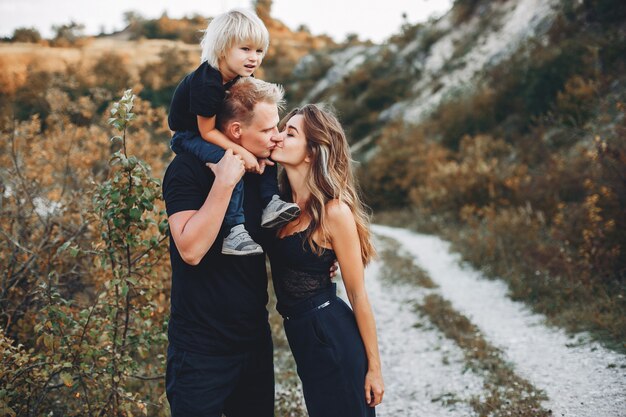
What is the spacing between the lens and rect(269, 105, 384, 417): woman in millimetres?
2318

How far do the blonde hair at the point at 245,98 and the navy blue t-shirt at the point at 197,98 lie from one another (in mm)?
45

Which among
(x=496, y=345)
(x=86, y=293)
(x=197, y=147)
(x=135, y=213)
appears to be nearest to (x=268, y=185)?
(x=197, y=147)

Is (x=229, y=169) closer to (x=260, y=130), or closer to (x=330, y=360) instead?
(x=260, y=130)

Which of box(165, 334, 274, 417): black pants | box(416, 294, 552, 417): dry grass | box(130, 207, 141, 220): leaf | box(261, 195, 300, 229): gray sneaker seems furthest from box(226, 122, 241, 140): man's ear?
box(416, 294, 552, 417): dry grass

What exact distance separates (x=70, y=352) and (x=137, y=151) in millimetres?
4271

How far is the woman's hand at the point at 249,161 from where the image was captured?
230 centimetres

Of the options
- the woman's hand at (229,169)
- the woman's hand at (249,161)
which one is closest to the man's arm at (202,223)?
the woman's hand at (229,169)

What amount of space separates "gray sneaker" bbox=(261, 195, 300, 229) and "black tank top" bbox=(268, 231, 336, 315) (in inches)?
4.7

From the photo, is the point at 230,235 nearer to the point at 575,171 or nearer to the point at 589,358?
the point at 589,358

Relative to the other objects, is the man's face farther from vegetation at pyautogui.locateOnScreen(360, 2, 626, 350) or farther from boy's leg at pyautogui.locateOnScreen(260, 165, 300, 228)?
vegetation at pyautogui.locateOnScreen(360, 2, 626, 350)

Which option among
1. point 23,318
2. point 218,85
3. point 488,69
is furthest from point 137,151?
point 488,69

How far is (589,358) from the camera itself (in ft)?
16.7

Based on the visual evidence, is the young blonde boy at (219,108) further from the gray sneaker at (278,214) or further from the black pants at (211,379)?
the black pants at (211,379)

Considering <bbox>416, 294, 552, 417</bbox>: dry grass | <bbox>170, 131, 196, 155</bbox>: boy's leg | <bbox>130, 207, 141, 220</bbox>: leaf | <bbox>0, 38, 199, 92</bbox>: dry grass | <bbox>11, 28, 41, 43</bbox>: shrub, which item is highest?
<bbox>11, 28, 41, 43</bbox>: shrub
